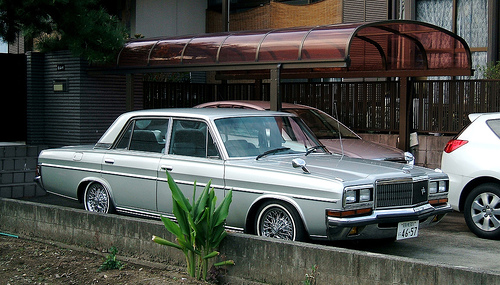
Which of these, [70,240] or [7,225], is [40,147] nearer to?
[7,225]

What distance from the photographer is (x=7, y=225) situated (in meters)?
8.72

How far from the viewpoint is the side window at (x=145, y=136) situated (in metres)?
8.34

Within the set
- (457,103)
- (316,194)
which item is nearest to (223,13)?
(457,103)

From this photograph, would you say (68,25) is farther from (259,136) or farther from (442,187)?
(442,187)

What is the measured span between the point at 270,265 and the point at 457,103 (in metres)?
8.30

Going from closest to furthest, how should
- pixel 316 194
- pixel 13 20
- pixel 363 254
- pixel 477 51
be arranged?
pixel 363 254 < pixel 316 194 < pixel 13 20 < pixel 477 51

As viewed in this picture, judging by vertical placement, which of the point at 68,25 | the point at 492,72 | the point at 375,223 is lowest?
the point at 375,223

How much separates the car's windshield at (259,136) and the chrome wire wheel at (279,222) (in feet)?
2.83

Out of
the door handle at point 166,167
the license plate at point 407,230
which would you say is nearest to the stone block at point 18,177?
the door handle at point 166,167

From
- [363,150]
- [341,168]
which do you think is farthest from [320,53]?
[341,168]

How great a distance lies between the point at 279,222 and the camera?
6871mm

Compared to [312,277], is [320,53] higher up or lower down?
higher up

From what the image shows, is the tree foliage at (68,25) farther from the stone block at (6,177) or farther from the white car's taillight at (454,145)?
the white car's taillight at (454,145)

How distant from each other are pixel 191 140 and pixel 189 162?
1.09 feet
